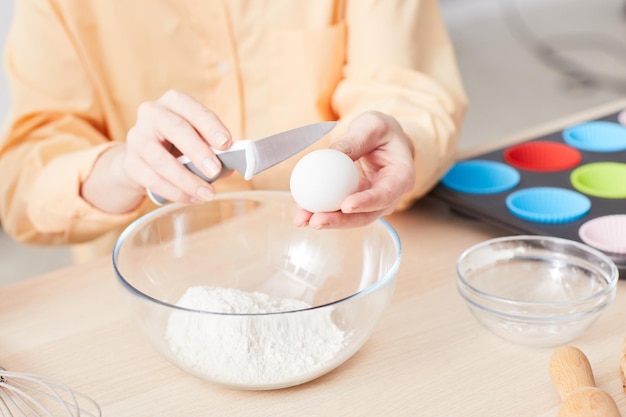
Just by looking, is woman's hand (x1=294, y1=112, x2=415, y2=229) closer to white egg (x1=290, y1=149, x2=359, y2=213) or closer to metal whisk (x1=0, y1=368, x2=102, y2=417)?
white egg (x1=290, y1=149, x2=359, y2=213)

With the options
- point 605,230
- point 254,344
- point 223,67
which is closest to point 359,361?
point 254,344

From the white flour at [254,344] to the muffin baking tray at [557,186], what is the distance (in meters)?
0.35

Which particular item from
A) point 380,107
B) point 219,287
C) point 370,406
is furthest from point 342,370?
point 380,107

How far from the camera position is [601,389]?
2.30 ft

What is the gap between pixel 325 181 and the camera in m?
0.74

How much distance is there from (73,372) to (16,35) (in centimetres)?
56

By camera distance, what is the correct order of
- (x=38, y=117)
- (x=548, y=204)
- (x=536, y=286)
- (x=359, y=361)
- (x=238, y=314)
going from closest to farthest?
(x=238, y=314) < (x=359, y=361) < (x=536, y=286) < (x=548, y=204) < (x=38, y=117)

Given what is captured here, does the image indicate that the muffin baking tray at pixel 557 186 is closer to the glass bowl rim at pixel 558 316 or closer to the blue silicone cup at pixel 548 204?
the blue silicone cup at pixel 548 204

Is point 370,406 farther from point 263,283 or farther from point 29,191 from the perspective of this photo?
point 29,191

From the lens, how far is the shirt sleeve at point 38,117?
109 cm

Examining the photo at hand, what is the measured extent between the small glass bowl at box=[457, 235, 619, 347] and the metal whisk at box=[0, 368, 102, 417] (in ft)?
1.22

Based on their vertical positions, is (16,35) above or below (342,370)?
above

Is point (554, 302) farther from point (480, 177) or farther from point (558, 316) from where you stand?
point (480, 177)

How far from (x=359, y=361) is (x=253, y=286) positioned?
0.49 ft
